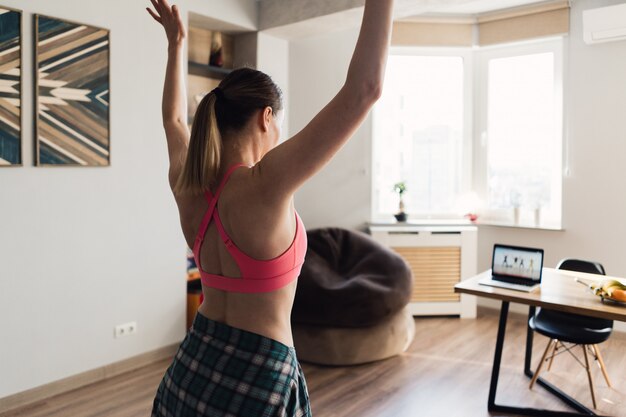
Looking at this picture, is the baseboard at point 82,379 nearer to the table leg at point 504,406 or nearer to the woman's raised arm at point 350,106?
the table leg at point 504,406

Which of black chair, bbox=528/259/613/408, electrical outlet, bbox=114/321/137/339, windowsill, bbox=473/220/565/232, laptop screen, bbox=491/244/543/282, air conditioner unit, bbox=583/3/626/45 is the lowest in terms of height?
electrical outlet, bbox=114/321/137/339

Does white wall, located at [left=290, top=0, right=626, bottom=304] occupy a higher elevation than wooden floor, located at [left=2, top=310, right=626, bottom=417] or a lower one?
higher

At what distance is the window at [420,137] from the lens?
17.0 ft

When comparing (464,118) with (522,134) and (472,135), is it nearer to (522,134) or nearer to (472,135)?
(472,135)

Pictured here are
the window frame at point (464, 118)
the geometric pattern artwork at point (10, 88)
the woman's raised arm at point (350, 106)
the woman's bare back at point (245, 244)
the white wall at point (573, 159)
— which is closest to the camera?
the woman's raised arm at point (350, 106)

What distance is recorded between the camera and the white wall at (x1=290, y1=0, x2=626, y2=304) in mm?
4258

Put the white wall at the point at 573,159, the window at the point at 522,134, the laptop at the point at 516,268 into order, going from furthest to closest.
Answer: the window at the point at 522,134
the white wall at the point at 573,159
the laptop at the point at 516,268

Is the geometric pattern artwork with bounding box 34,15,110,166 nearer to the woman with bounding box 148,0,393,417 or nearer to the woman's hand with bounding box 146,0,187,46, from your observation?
the woman's hand with bounding box 146,0,187,46

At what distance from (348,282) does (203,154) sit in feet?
9.34

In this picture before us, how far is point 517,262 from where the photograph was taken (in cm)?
301

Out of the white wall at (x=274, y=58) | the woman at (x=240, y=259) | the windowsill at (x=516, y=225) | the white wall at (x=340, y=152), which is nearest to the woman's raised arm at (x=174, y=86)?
the woman at (x=240, y=259)

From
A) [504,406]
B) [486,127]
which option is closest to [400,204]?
[486,127]

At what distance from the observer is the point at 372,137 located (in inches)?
199

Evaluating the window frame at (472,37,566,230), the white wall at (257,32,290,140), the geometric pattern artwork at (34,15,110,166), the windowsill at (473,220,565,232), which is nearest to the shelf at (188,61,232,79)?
the white wall at (257,32,290,140)
